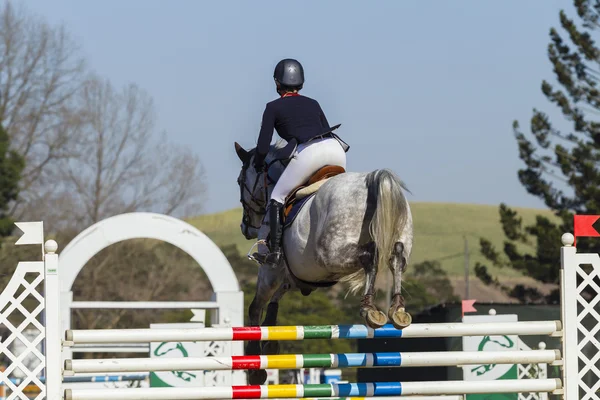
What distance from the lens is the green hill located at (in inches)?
2704

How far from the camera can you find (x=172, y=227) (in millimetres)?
12914

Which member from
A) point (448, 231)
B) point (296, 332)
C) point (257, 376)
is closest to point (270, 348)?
point (257, 376)

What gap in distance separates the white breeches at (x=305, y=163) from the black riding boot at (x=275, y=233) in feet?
0.32

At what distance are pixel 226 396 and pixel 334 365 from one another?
65 centimetres

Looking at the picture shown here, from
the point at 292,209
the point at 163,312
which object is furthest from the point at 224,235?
the point at 292,209

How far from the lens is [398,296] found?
5.36m

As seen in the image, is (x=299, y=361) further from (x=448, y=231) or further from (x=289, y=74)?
(x=448, y=231)

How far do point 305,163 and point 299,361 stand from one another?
4.84ft

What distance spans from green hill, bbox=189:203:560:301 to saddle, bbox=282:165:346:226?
2138 inches

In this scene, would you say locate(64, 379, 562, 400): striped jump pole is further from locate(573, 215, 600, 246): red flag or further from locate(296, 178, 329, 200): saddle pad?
locate(296, 178, 329, 200): saddle pad

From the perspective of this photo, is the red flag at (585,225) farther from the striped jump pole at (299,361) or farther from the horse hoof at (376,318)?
the horse hoof at (376,318)

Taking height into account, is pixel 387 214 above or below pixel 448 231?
below

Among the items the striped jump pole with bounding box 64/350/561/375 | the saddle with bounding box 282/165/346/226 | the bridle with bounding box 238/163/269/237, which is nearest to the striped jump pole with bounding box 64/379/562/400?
the striped jump pole with bounding box 64/350/561/375

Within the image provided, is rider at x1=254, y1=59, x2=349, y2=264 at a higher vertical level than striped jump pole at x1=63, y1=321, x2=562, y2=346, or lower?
higher
